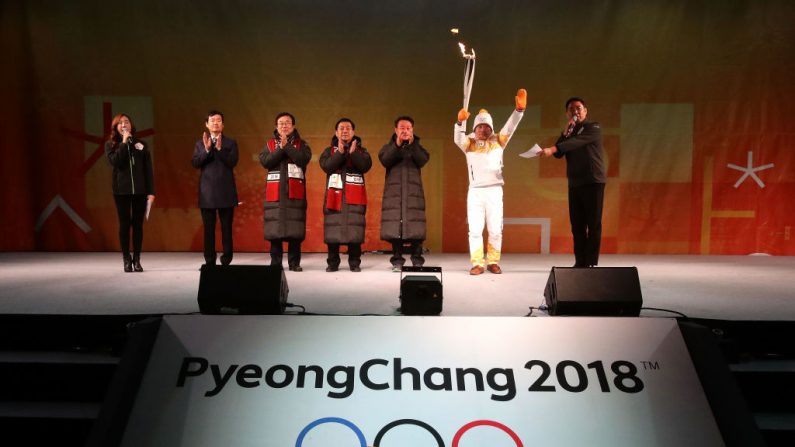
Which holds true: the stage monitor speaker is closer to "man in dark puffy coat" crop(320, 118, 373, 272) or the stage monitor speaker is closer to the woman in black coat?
"man in dark puffy coat" crop(320, 118, 373, 272)

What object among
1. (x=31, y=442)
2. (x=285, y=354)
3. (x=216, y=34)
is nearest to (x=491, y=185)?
(x=285, y=354)

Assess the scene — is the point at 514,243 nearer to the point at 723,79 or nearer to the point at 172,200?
the point at 723,79

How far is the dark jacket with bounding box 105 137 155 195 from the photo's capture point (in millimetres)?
3911

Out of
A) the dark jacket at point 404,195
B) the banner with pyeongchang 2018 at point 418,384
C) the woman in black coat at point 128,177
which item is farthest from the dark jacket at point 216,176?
the banner with pyeongchang 2018 at point 418,384

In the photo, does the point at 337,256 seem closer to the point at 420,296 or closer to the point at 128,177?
the point at 128,177

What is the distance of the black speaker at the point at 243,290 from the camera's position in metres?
2.17

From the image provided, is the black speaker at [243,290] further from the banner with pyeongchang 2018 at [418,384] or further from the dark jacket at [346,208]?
the dark jacket at [346,208]

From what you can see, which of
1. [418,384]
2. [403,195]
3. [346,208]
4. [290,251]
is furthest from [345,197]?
[418,384]

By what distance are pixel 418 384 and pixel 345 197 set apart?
2547 mm

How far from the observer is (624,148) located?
5.59m

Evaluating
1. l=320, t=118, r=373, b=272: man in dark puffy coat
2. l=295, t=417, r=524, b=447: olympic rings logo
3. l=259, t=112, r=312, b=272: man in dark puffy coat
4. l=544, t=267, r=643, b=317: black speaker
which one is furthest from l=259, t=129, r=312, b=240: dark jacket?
l=295, t=417, r=524, b=447: olympic rings logo

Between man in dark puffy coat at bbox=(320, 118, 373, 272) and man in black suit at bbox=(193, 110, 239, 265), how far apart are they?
2.50ft

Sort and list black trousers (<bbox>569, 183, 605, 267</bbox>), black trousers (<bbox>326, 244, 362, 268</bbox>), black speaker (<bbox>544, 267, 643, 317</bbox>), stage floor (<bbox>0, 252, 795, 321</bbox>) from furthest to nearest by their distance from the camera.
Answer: black trousers (<bbox>326, 244, 362, 268</bbox>), black trousers (<bbox>569, 183, 605, 267</bbox>), stage floor (<bbox>0, 252, 795, 321</bbox>), black speaker (<bbox>544, 267, 643, 317</bbox>)

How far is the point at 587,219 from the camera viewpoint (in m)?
3.81
